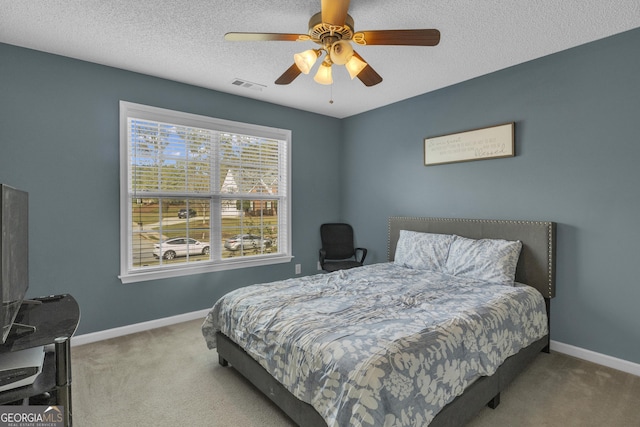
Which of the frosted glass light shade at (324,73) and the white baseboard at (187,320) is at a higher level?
the frosted glass light shade at (324,73)

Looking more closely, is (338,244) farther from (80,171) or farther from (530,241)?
(80,171)

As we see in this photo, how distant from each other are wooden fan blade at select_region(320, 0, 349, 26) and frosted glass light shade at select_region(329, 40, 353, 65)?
5.5 inches

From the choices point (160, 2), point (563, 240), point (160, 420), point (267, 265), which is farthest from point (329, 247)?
point (160, 2)

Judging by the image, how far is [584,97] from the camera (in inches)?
104

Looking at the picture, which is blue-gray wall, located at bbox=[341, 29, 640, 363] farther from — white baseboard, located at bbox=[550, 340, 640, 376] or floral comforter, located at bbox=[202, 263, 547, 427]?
floral comforter, located at bbox=[202, 263, 547, 427]

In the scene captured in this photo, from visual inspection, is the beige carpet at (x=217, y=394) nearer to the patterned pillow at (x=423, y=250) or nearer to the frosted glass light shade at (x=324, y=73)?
the patterned pillow at (x=423, y=250)

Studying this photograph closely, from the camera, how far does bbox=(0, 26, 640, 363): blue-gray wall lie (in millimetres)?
2514

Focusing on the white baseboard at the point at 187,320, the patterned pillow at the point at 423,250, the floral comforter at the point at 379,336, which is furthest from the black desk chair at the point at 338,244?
the white baseboard at the point at 187,320

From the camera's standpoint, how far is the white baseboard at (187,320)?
8.15 feet

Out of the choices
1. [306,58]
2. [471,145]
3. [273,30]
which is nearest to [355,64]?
[306,58]

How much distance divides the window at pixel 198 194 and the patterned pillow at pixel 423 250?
61.2 inches

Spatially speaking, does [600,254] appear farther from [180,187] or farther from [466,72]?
[180,187]

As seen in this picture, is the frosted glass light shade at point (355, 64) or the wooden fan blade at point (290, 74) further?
the wooden fan blade at point (290, 74)

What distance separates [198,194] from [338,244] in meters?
2.00
